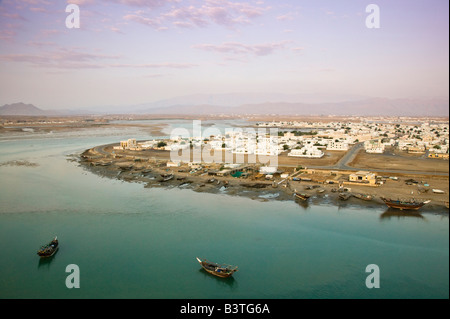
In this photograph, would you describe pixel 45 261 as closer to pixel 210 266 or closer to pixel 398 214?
pixel 210 266

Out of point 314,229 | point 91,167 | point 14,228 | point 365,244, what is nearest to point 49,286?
point 14,228

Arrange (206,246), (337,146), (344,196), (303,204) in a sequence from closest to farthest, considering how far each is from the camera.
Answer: (206,246)
(303,204)
(344,196)
(337,146)

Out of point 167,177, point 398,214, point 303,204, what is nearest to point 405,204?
point 398,214

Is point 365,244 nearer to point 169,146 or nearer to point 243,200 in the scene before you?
point 243,200

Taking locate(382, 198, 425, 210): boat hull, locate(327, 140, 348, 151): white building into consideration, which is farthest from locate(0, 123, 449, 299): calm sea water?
locate(327, 140, 348, 151): white building

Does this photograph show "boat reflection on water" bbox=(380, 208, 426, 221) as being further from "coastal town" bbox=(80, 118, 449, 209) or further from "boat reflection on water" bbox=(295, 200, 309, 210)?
"boat reflection on water" bbox=(295, 200, 309, 210)

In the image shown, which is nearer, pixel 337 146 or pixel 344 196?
pixel 344 196
